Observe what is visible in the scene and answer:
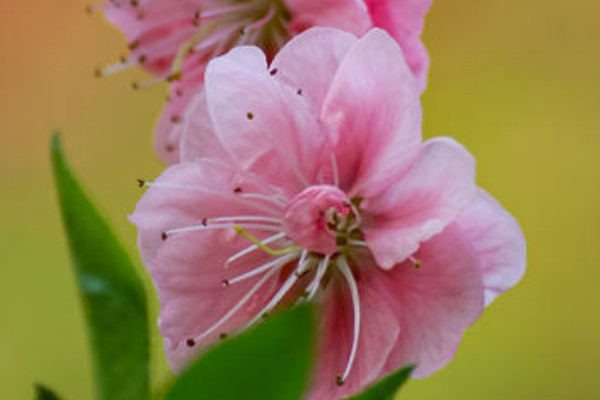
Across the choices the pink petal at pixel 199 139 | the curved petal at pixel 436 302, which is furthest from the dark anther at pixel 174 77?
the curved petal at pixel 436 302

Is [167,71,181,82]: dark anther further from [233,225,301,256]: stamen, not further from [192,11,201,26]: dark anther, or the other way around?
[233,225,301,256]: stamen

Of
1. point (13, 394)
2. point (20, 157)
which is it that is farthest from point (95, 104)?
point (13, 394)

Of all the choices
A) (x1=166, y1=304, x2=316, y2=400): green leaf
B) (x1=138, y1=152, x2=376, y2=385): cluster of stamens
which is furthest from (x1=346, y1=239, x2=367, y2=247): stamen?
(x1=166, y1=304, x2=316, y2=400): green leaf

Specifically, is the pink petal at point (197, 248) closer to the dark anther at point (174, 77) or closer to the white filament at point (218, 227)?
the white filament at point (218, 227)

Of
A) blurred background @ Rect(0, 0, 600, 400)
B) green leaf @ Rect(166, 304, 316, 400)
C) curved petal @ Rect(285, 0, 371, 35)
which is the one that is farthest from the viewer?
blurred background @ Rect(0, 0, 600, 400)

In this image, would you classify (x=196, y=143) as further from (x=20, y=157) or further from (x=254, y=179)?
(x=20, y=157)

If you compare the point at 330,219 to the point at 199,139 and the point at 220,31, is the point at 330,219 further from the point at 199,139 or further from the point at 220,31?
the point at 220,31
